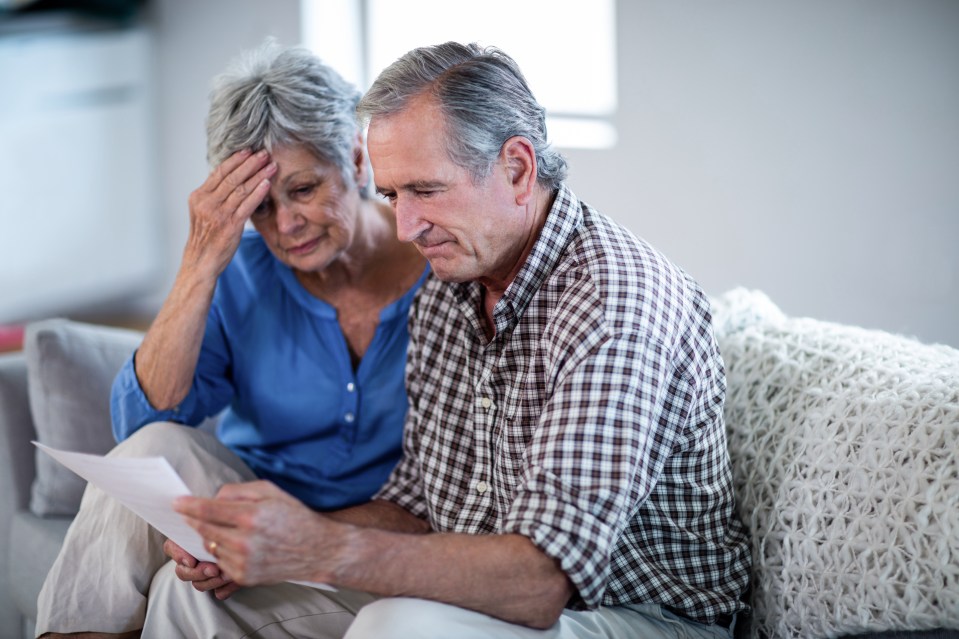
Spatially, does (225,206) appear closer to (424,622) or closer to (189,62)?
(424,622)

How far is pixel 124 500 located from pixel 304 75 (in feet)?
2.41

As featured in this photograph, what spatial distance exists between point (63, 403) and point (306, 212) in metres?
0.60

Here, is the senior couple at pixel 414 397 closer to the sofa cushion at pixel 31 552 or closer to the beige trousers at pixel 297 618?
the beige trousers at pixel 297 618

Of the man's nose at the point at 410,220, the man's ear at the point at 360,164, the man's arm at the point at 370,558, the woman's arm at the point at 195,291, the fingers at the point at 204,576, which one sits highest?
the man's ear at the point at 360,164

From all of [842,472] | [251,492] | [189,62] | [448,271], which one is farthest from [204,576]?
[189,62]

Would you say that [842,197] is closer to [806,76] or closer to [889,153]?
[889,153]

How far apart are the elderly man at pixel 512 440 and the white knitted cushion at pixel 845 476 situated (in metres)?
0.07

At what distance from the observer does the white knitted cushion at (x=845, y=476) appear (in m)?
1.19

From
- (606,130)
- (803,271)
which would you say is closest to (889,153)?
(803,271)

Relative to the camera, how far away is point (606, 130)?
302 cm

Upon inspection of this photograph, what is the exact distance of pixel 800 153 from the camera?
8.41ft

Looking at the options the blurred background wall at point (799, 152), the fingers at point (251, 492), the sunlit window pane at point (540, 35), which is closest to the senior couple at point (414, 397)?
the fingers at point (251, 492)

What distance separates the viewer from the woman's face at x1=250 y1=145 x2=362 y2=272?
1.63m

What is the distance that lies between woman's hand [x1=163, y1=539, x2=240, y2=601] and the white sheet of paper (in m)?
A: 0.03
